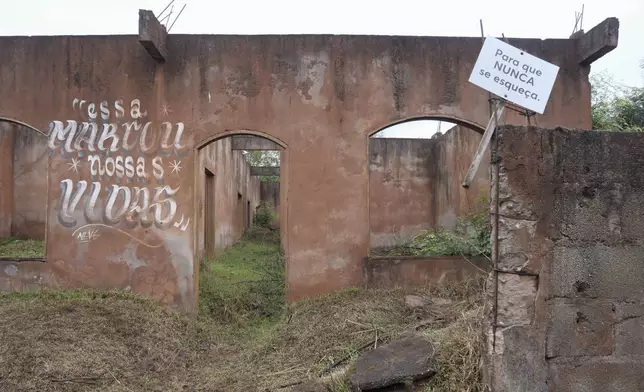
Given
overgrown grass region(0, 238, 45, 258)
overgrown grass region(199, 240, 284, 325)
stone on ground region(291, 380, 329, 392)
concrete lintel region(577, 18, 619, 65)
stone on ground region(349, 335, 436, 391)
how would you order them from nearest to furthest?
stone on ground region(349, 335, 436, 391)
stone on ground region(291, 380, 329, 392)
concrete lintel region(577, 18, 619, 65)
overgrown grass region(199, 240, 284, 325)
overgrown grass region(0, 238, 45, 258)

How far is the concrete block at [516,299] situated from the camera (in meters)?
3.29

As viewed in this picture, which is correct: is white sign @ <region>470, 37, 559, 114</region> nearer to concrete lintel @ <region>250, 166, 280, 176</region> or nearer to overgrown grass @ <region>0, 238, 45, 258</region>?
overgrown grass @ <region>0, 238, 45, 258</region>

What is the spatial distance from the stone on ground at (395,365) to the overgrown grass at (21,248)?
7.50 m

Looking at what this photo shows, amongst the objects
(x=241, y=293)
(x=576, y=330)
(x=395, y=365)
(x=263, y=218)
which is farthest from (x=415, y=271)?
(x=263, y=218)

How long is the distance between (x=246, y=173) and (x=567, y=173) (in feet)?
64.3

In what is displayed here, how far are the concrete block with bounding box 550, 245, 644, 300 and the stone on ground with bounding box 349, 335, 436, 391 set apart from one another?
1131 mm

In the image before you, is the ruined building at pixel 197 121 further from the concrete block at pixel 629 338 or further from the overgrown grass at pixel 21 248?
the concrete block at pixel 629 338

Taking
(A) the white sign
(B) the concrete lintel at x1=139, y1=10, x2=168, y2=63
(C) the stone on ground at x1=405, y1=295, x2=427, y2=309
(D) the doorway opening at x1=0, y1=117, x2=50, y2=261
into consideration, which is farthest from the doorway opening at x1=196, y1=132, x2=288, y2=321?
(A) the white sign

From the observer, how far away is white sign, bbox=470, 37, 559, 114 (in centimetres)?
345

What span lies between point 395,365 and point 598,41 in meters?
5.43

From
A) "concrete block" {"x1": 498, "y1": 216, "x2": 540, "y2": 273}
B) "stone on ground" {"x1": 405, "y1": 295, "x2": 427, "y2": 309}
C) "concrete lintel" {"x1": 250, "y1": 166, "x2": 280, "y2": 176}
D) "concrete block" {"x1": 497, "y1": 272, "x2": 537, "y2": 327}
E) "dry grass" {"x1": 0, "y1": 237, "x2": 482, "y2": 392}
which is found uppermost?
"concrete lintel" {"x1": 250, "y1": 166, "x2": 280, "y2": 176}

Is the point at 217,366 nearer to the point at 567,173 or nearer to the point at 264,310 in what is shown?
the point at 264,310

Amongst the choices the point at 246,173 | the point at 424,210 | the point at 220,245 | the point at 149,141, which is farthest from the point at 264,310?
the point at 246,173

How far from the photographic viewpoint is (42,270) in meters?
7.14
